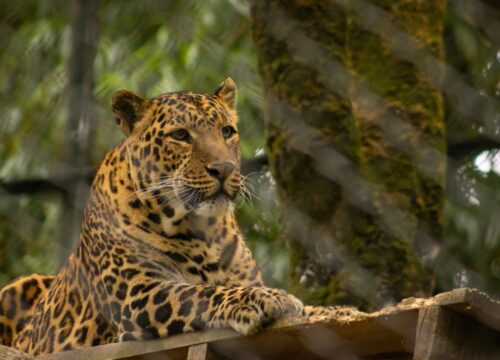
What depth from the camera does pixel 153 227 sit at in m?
3.78

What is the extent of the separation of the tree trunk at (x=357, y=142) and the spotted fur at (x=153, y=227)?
25cm

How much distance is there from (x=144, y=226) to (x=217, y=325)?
79 centimetres

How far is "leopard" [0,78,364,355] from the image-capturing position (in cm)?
367

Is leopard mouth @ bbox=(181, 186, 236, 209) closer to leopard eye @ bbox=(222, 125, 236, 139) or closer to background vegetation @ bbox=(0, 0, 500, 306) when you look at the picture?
leopard eye @ bbox=(222, 125, 236, 139)

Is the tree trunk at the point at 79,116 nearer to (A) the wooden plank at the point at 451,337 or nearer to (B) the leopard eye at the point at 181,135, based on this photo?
(B) the leopard eye at the point at 181,135

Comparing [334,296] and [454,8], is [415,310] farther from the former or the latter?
[454,8]

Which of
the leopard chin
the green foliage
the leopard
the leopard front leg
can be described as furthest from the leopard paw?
the green foliage

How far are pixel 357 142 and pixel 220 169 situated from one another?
1.99 ft

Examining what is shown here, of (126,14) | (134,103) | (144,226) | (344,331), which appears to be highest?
(126,14)

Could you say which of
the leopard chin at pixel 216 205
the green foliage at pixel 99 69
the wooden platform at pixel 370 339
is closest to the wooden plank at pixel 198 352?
the wooden platform at pixel 370 339

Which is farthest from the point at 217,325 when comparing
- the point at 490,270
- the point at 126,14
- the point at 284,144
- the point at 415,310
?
the point at 126,14

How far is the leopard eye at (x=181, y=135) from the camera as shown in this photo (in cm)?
388

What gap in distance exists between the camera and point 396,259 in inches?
156

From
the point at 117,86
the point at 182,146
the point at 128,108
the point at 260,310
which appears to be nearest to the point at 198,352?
the point at 260,310
